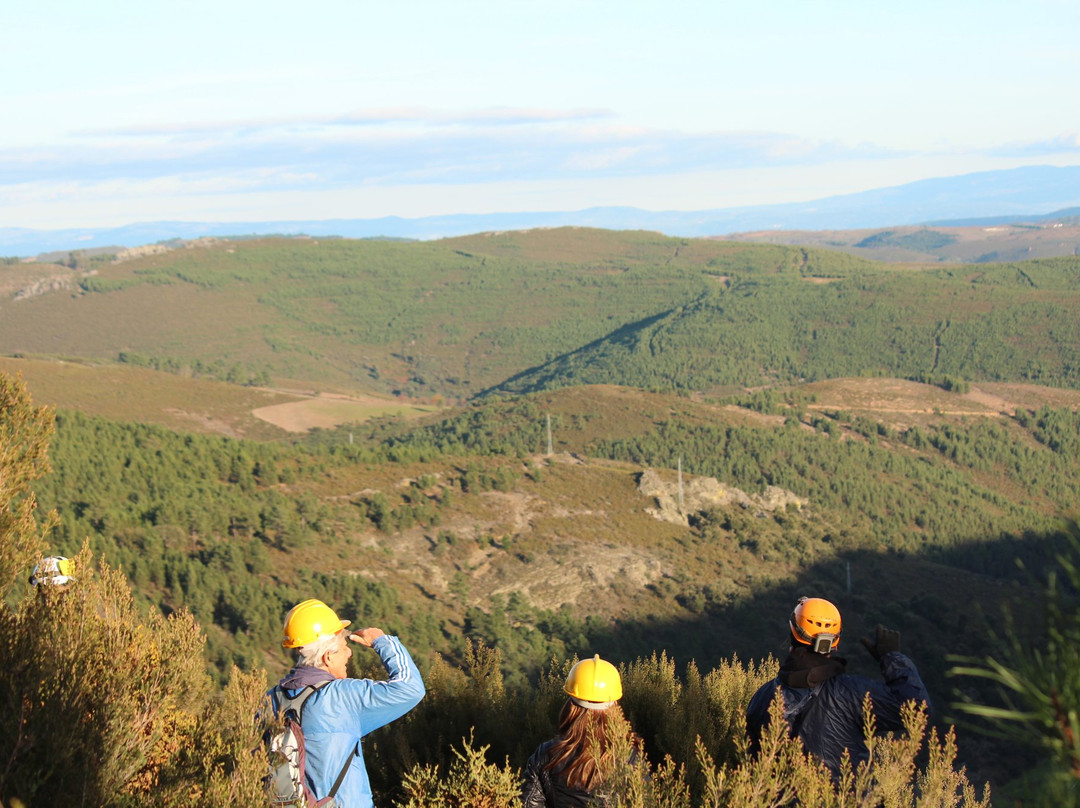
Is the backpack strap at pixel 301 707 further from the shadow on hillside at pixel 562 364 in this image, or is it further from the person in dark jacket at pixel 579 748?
the shadow on hillside at pixel 562 364

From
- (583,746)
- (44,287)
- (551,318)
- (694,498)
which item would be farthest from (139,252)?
(583,746)

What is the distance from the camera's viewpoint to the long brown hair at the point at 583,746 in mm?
4035

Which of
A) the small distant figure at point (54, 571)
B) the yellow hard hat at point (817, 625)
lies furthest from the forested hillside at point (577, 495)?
the yellow hard hat at point (817, 625)

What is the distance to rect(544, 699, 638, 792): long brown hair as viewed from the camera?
4035 millimetres

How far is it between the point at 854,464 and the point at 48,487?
5271 centimetres

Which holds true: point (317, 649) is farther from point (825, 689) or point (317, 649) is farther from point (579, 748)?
point (825, 689)

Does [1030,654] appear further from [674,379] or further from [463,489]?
[674,379]

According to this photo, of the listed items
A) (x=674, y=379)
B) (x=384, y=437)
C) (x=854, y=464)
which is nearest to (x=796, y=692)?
(x=854, y=464)

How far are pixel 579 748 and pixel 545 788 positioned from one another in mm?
261

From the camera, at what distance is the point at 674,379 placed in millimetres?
118688

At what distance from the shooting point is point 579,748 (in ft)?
13.7

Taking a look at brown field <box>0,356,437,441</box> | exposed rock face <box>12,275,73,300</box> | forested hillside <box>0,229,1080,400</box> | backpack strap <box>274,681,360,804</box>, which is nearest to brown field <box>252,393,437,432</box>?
brown field <box>0,356,437,441</box>

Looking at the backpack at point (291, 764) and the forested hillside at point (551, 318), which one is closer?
the backpack at point (291, 764)

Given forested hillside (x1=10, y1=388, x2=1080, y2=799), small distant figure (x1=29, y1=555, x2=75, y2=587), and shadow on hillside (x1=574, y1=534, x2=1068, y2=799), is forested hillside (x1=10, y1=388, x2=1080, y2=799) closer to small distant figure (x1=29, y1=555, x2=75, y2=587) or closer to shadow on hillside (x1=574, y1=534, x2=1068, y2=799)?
shadow on hillside (x1=574, y1=534, x2=1068, y2=799)
